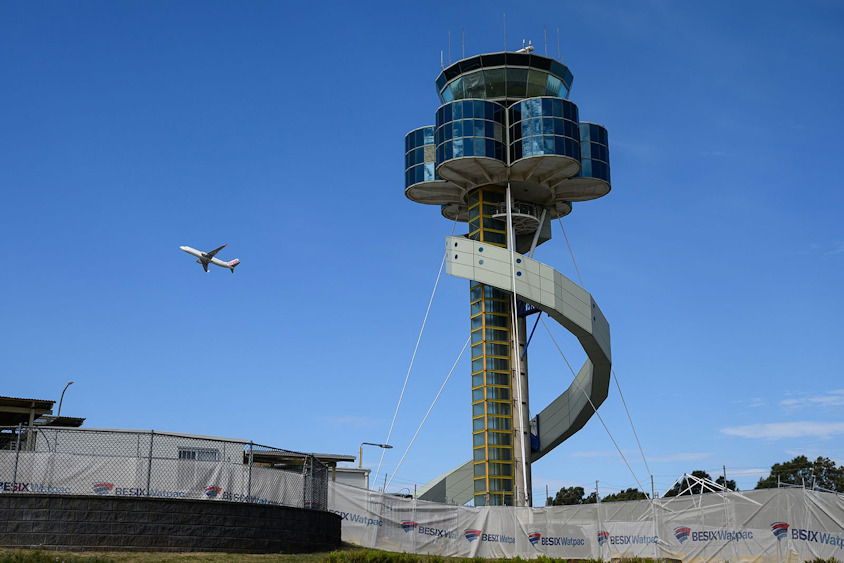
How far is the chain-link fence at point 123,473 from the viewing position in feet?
91.4

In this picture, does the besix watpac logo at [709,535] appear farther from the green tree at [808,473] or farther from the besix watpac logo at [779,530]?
the green tree at [808,473]

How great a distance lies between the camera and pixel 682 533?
35969 mm

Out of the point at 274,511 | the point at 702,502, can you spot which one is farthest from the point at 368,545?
the point at 702,502

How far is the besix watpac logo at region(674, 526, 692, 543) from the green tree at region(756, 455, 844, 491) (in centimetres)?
7976

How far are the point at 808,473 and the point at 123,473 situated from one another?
10015cm

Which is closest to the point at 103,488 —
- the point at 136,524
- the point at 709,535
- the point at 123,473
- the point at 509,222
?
the point at 123,473

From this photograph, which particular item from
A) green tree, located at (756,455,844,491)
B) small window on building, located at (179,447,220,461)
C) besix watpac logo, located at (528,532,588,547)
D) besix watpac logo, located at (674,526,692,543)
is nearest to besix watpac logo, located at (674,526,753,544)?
besix watpac logo, located at (674,526,692,543)

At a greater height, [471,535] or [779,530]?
[471,535]

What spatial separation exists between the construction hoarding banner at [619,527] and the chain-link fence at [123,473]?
338 inches

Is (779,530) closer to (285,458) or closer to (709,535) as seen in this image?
(709,535)

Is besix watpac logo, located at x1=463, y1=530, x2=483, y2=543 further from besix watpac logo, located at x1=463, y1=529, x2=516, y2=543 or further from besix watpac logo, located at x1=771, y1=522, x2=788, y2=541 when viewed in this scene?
besix watpac logo, located at x1=771, y1=522, x2=788, y2=541

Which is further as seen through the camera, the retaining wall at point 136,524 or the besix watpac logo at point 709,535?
the besix watpac logo at point 709,535

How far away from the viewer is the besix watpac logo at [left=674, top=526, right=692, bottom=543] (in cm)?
3578

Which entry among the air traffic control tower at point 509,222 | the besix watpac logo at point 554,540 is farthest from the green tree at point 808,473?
the besix watpac logo at point 554,540
